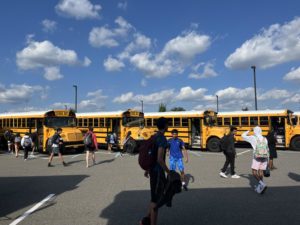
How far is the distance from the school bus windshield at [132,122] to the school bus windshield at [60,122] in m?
3.09

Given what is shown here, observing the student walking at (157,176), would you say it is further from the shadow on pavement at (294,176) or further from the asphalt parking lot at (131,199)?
the shadow on pavement at (294,176)

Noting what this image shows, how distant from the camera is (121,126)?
779 inches

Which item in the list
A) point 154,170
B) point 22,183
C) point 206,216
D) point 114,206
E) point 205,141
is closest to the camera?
point 154,170

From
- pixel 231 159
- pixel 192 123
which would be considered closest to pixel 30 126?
pixel 192 123

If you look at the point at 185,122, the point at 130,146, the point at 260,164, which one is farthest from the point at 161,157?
the point at 185,122

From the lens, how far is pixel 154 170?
15.4ft

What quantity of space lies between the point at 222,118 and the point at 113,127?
7.36 metres

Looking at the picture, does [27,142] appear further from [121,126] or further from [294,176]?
[294,176]

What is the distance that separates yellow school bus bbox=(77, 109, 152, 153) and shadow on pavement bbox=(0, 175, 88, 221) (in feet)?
26.5

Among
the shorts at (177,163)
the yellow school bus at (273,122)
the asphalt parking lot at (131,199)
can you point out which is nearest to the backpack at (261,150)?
the asphalt parking lot at (131,199)

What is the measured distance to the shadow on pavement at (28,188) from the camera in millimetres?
6708

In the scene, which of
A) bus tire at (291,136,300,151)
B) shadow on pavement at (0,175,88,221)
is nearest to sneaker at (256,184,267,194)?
shadow on pavement at (0,175,88,221)

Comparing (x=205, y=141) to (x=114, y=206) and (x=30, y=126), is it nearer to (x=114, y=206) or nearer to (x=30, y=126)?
(x=30, y=126)

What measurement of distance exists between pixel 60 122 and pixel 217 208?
1452cm
